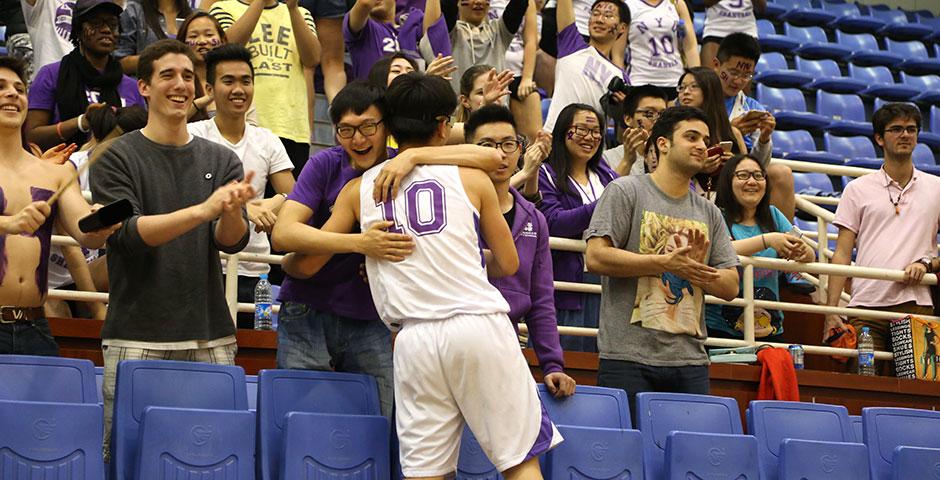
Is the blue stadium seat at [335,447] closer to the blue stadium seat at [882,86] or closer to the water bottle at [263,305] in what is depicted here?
the water bottle at [263,305]

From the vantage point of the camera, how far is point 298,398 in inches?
174

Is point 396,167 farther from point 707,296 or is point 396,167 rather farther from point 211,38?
point 211,38

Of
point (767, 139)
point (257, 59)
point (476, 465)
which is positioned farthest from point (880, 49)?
point (476, 465)

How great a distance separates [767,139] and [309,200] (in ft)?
11.7

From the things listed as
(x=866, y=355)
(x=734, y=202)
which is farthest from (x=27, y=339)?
(x=866, y=355)

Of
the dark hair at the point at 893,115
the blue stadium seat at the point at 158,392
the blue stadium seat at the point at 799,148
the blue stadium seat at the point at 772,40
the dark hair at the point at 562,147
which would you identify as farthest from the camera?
the blue stadium seat at the point at 772,40

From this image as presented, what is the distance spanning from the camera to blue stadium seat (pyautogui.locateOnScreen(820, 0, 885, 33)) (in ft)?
44.9

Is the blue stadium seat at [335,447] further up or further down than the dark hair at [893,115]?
further down

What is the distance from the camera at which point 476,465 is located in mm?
4562

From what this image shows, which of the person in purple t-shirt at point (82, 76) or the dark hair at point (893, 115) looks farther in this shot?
the dark hair at point (893, 115)

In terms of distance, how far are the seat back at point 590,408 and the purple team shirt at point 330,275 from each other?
78 centimetres

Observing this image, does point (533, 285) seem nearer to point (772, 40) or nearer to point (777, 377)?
point (777, 377)

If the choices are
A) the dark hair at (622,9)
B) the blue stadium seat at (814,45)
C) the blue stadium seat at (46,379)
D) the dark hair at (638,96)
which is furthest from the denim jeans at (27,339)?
the blue stadium seat at (814,45)

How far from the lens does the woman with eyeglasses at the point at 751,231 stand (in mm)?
6344
